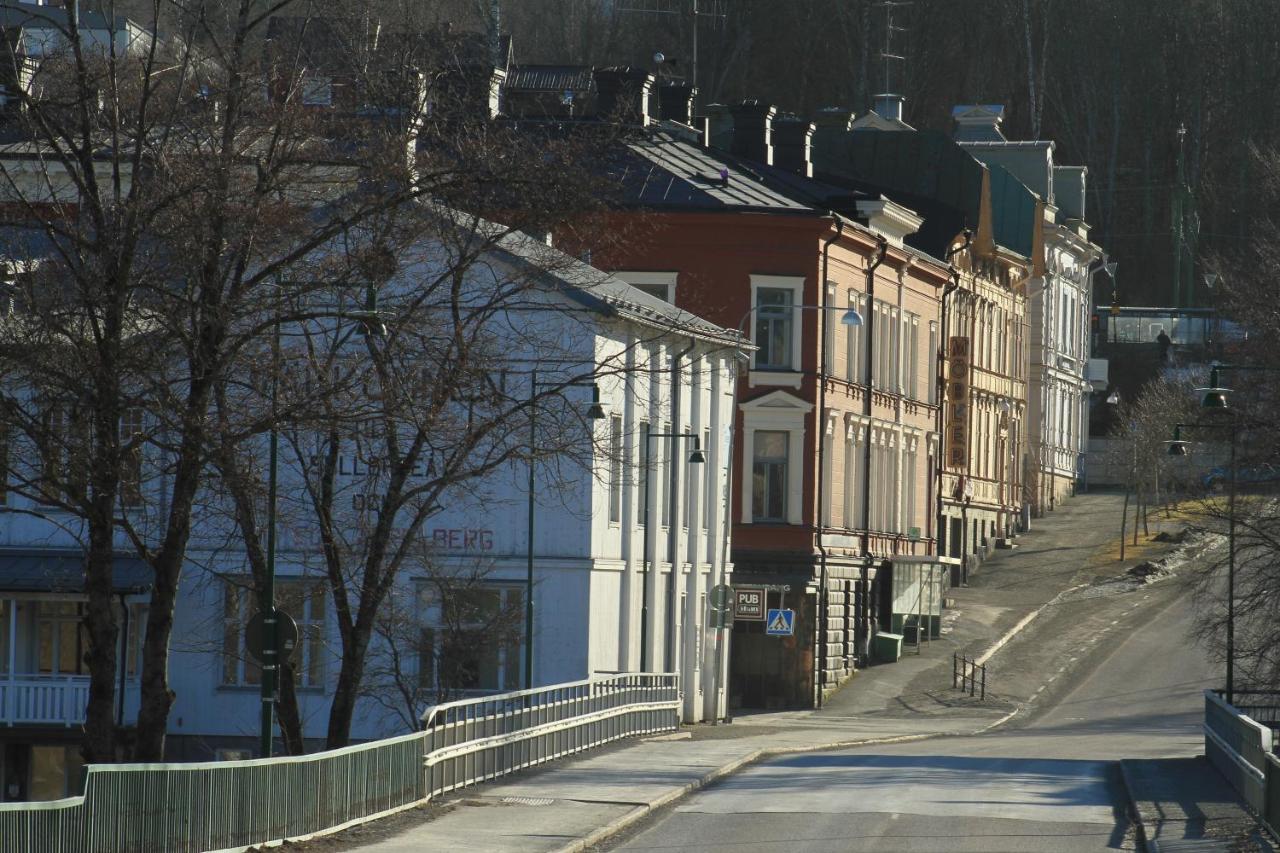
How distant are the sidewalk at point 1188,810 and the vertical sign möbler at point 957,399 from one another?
34.1m

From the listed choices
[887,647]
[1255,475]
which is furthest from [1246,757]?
[887,647]

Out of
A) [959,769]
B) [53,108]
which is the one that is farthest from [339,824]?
[959,769]

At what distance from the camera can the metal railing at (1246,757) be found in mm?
25141

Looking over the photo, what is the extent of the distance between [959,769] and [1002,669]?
84.6ft

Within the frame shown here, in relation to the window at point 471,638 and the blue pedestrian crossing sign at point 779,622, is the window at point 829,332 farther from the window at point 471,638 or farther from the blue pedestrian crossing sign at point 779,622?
the window at point 471,638

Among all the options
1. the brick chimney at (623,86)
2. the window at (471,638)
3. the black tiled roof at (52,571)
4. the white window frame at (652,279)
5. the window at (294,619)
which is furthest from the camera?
the brick chimney at (623,86)

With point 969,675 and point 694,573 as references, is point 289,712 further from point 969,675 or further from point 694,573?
point 969,675

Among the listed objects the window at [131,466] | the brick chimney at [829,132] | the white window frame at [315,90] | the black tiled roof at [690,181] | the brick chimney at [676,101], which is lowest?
the window at [131,466]

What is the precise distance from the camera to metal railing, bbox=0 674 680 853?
60.6 feet

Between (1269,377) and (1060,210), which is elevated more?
(1060,210)

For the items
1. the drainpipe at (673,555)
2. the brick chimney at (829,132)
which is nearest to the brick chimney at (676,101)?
the brick chimney at (829,132)

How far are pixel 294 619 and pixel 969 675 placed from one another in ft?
66.3

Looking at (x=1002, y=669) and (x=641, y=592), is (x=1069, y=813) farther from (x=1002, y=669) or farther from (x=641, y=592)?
(x=1002, y=669)

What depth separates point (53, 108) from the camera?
26.3 meters
